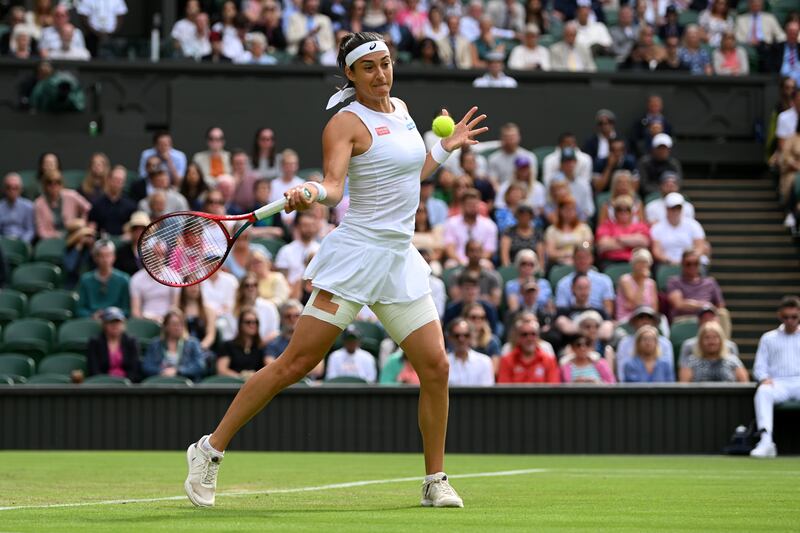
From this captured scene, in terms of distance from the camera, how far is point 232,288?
50.3 ft

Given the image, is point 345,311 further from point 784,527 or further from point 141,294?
point 141,294

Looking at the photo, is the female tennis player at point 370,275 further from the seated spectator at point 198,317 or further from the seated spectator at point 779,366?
the seated spectator at point 198,317

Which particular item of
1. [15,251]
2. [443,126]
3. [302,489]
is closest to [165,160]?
[15,251]

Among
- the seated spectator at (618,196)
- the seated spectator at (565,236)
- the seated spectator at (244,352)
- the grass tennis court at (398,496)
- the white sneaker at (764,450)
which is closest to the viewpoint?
the grass tennis court at (398,496)

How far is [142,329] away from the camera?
14.9 meters

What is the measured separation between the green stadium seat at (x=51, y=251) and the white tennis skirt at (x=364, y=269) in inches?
401

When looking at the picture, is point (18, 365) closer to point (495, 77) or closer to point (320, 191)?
point (495, 77)

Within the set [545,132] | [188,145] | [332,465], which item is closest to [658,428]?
[332,465]

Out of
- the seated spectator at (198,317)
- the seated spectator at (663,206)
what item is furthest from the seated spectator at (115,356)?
the seated spectator at (663,206)

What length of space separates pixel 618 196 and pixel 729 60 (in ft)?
15.5

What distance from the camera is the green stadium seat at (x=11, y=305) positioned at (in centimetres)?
1527

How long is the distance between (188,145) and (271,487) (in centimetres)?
1121

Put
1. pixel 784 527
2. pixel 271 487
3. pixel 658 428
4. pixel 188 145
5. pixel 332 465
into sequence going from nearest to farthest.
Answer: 1. pixel 784 527
2. pixel 271 487
3. pixel 332 465
4. pixel 658 428
5. pixel 188 145

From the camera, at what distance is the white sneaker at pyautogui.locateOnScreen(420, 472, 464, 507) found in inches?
257
